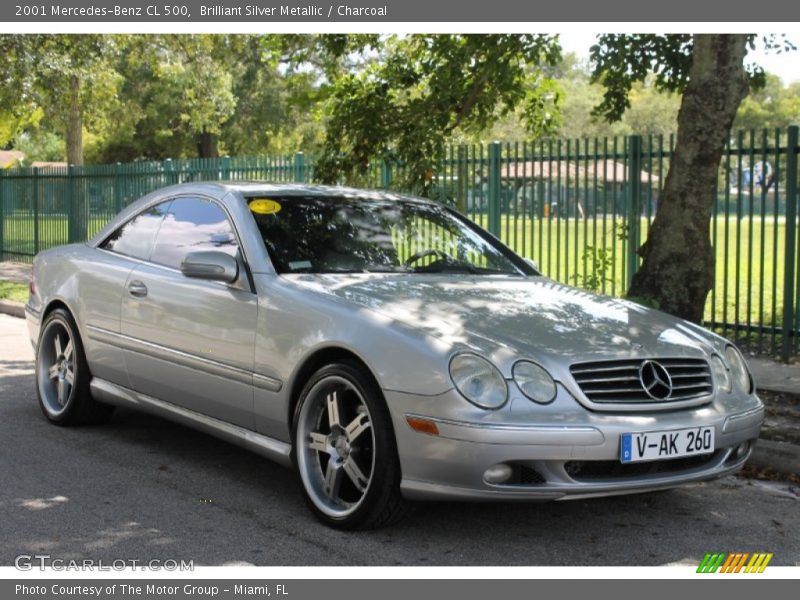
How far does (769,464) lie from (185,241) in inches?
142

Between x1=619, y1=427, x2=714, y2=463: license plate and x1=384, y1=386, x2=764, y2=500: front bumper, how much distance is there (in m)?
0.03

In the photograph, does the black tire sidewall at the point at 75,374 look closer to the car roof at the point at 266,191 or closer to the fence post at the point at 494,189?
the car roof at the point at 266,191

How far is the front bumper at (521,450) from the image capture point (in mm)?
4402

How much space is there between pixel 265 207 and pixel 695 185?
13.6 ft

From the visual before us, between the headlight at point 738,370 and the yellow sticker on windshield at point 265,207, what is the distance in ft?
8.13

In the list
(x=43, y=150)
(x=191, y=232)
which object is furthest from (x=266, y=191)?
(x=43, y=150)

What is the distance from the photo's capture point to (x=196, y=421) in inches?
231

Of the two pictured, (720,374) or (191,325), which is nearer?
(720,374)

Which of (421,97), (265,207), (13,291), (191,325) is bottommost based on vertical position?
(13,291)

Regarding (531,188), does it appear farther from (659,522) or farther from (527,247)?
(659,522)

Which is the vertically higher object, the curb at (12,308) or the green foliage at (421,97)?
the green foliage at (421,97)

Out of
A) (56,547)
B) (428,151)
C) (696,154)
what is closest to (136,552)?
Answer: (56,547)

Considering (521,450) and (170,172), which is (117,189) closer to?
(170,172)

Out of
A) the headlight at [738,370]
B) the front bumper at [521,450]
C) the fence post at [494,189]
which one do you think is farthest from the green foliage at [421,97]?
the front bumper at [521,450]
